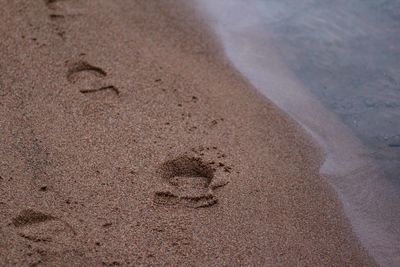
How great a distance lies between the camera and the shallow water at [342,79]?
7.79ft

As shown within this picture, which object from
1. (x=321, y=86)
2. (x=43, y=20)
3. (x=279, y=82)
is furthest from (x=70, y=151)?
(x=321, y=86)

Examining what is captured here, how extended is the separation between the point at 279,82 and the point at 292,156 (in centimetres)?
75

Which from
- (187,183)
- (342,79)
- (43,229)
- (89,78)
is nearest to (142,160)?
(187,183)

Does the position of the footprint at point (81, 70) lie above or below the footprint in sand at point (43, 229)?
above

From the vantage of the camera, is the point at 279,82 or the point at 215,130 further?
the point at 279,82

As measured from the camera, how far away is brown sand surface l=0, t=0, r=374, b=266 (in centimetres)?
190

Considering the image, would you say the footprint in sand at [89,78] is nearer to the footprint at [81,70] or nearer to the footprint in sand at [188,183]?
the footprint at [81,70]

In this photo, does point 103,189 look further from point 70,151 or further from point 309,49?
point 309,49

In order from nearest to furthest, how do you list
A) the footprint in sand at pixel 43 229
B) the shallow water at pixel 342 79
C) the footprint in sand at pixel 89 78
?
the footprint in sand at pixel 43 229 → the shallow water at pixel 342 79 → the footprint in sand at pixel 89 78

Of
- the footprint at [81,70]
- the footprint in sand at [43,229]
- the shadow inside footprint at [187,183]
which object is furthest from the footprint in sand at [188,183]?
the footprint at [81,70]

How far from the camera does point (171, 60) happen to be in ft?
9.72

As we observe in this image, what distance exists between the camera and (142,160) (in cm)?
225

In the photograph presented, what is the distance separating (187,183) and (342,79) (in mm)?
1560

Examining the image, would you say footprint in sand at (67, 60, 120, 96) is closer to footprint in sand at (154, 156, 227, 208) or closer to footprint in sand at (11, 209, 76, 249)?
footprint in sand at (154, 156, 227, 208)
